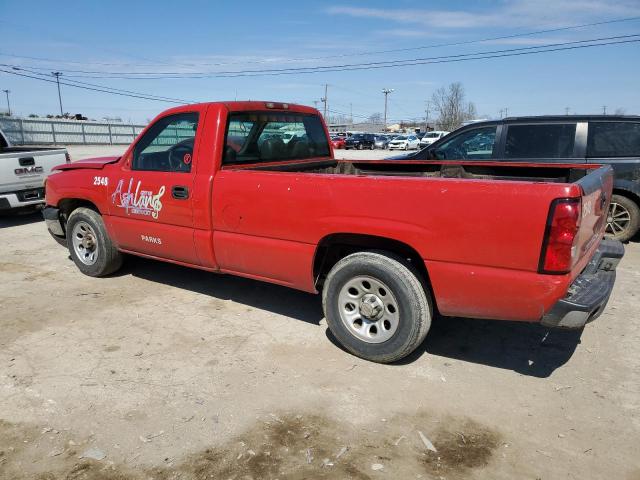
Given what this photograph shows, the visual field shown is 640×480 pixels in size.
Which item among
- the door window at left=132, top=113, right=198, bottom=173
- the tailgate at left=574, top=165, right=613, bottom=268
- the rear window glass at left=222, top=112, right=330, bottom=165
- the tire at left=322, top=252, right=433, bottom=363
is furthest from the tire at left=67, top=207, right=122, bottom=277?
the tailgate at left=574, top=165, right=613, bottom=268

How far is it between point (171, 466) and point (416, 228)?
1972mm

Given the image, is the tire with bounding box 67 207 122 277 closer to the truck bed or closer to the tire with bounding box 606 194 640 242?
the truck bed

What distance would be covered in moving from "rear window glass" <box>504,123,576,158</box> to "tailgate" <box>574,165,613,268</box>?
2879 millimetres

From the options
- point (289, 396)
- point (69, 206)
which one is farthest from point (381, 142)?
point (289, 396)

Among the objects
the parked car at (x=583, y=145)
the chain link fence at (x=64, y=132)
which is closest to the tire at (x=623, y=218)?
the parked car at (x=583, y=145)

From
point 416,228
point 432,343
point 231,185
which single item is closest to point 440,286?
point 416,228

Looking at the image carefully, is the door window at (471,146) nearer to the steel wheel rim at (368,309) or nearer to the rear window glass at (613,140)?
the rear window glass at (613,140)

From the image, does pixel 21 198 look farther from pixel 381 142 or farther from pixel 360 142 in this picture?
pixel 381 142

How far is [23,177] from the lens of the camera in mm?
8141

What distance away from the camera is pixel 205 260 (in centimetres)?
436

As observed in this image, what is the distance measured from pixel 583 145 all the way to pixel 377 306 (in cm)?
466

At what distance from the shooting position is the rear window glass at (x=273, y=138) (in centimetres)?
441

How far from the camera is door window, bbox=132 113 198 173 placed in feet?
14.5

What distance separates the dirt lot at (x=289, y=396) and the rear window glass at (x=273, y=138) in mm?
1451
